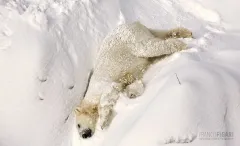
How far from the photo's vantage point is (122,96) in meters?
5.22

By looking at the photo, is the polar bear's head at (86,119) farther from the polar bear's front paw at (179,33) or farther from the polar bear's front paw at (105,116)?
the polar bear's front paw at (179,33)

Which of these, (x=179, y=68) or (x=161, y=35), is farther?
(x=161, y=35)

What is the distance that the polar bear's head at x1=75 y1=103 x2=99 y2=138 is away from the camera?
5.17 metres

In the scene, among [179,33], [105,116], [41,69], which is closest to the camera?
[105,116]

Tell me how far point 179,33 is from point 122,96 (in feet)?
4.64

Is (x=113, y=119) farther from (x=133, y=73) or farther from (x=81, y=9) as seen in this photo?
(x=81, y=9)

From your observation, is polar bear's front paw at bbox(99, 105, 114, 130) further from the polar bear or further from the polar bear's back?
→ the polar bear's back

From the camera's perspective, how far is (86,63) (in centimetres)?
586

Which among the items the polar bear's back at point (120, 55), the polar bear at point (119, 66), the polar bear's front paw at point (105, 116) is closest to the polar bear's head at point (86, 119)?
the polar bear at point (119, 66)

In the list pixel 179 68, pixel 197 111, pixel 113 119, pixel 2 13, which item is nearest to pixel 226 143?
pixel 197 111

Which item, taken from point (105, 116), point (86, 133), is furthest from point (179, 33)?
point (86, 133)

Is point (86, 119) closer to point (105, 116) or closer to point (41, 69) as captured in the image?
point (105, 116)

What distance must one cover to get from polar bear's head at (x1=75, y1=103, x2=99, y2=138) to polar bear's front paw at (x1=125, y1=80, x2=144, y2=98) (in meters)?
0.52

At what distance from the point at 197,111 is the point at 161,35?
2.18m
